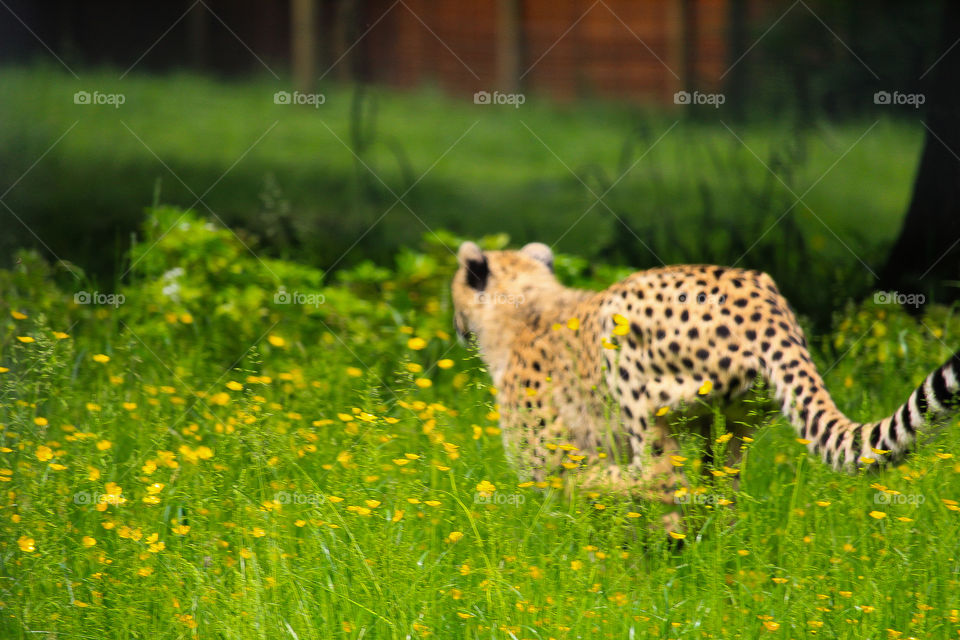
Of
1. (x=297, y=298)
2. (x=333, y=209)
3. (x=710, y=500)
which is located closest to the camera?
(x=710, y=500)

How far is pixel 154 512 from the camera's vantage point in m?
3.47

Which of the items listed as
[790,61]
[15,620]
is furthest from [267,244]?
[790,61]

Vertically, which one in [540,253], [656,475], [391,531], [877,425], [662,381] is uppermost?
[540,253]

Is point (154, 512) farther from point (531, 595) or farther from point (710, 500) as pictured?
point (710, 500)

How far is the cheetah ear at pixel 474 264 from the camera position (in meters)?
4.84

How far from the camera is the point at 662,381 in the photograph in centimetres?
388

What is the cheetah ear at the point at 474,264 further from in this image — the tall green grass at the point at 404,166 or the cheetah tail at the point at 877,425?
the tall green grass at the point at 404,166

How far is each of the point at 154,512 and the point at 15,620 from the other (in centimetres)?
56

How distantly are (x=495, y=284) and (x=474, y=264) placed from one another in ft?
0.55

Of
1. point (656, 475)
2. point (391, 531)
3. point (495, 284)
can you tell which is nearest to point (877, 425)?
point (656, 475)

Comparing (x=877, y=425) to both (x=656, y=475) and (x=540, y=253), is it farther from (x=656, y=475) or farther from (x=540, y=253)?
(x=540, y=253)

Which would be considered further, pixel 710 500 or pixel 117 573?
pixel 710 500

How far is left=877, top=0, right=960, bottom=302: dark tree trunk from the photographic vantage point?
6.59m

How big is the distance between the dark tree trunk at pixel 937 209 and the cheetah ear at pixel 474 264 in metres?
2.96
